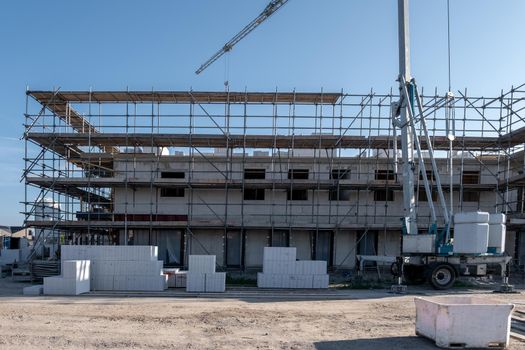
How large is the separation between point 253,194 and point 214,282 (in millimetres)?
8498

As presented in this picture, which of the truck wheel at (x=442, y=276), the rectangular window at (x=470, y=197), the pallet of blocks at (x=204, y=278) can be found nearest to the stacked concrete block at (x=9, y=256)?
the pallet of blocks at (x=204, y=278)

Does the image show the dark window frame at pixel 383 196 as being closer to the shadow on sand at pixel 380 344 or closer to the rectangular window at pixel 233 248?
the rectangular window at pixel 233 248

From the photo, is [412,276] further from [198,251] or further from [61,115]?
[61,115]

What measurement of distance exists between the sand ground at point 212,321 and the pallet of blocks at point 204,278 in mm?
789

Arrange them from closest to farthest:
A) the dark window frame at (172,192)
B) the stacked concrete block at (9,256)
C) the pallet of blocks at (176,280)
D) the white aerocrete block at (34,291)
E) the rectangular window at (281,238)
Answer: the white aerocrete block at (34,291) → the pallet of blocks at (176,280) → the rectangular window at (281,238) → the dark window frame at (172,192) → the stacked concrete block at (9,256)

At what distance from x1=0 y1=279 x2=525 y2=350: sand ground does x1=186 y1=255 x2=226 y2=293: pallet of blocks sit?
2.59 ft

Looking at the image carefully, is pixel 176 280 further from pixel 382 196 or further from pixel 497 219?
pixel 382 196

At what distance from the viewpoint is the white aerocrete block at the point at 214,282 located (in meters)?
16.2

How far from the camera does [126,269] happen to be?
54.1 ft

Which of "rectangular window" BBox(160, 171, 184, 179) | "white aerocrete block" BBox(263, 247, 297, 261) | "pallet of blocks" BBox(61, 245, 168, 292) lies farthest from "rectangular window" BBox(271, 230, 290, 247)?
"pallet of blocks" BBox(61, 245, 168, 292)

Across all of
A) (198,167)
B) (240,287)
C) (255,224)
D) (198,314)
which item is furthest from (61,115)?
(198,314)

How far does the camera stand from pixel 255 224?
2306cm

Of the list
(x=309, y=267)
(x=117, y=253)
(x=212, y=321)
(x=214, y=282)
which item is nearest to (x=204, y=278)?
(x=214, y=282)

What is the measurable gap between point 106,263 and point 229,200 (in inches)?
341
